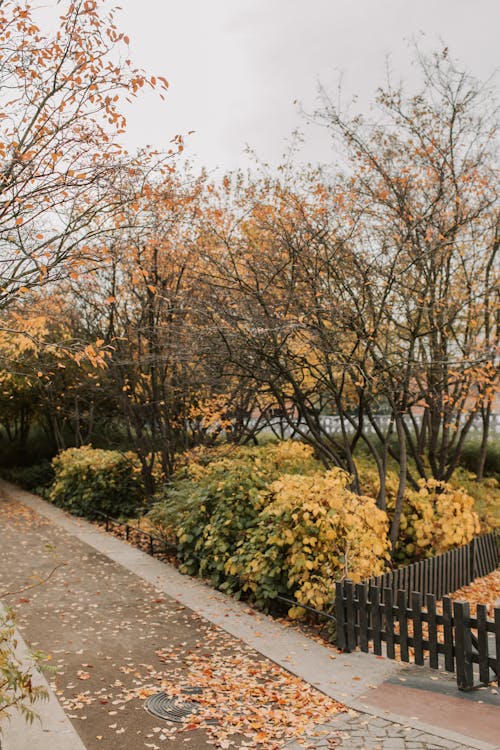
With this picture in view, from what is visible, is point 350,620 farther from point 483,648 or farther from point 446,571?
point 446,571

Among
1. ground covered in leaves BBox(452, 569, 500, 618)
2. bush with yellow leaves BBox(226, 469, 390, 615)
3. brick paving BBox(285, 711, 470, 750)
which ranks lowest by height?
brick paving BBox(285, 711, 470, 750)

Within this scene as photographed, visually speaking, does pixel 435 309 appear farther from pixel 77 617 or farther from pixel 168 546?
pixel 77 617

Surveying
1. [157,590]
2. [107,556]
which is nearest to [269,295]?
[157,590]

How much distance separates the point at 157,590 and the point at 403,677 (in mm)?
4259

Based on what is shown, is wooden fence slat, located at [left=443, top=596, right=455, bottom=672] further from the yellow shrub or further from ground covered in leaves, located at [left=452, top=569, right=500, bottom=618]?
the yellow shrub

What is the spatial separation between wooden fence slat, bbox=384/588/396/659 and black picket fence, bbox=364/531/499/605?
72cm

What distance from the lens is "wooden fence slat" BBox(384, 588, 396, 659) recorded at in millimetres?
6719

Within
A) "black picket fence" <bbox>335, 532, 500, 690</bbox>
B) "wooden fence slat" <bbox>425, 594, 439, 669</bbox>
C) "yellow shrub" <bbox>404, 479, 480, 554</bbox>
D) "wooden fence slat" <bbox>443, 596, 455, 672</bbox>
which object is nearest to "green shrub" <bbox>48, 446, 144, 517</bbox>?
"yellow shrub" <bbox>404, 479, 480, 554</bbox>

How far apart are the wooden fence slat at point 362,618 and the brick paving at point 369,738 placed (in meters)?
1.50

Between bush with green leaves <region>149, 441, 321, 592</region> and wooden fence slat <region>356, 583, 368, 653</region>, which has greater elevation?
bush with green leaves <region>149, 441, 321, 592</region>

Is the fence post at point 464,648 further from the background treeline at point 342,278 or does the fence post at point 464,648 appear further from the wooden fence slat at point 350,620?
the background treeline at point 342,278

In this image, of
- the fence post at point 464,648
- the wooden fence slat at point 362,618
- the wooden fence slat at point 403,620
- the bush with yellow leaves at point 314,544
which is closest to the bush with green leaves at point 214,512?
the bush with yellow leaves at point 314,544

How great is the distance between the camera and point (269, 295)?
996 cm

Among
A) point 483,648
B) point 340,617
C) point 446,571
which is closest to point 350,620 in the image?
point 340,617
